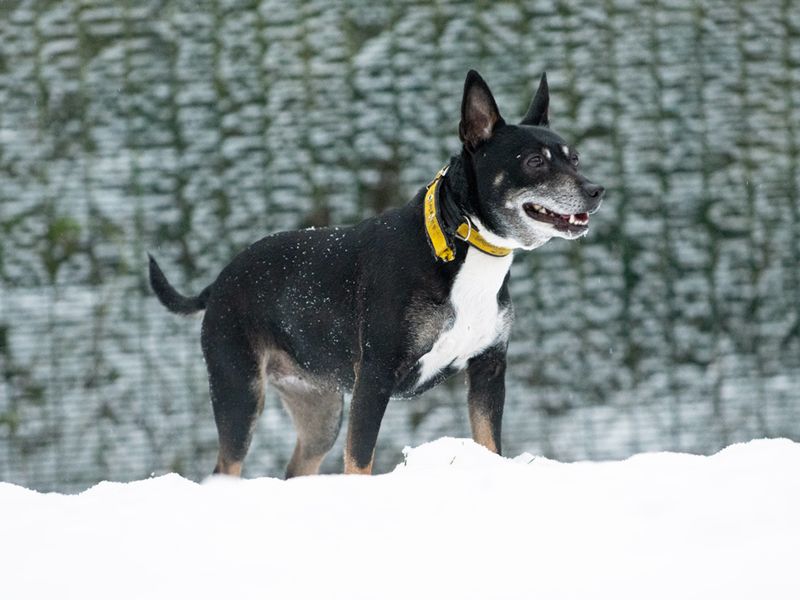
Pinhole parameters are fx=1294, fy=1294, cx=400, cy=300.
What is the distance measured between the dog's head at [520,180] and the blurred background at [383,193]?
1.50 metres

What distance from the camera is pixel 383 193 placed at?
4941mm

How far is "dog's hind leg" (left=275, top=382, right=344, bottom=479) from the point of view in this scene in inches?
162

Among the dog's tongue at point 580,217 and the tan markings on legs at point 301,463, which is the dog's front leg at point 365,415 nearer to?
the dog's tongue at point 580,217

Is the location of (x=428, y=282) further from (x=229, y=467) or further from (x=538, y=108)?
(x=229, y=467)

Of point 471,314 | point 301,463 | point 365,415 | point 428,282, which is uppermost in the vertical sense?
point 428,282

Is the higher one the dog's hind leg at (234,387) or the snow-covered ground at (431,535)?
the snow-covered ground at (431,535)

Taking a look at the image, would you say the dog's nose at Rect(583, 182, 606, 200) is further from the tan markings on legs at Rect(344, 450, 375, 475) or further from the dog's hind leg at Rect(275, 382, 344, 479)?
the dog's hind leg at Rect(275, 382, 344, 479)

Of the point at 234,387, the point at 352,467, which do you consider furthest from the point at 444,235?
the point at 234,387

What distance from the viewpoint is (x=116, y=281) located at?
16.0ft

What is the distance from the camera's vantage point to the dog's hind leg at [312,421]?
411 cm

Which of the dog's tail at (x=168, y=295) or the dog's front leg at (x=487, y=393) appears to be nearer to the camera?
the dog's front leg at (x=487, y=393)

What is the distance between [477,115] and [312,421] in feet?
4.01

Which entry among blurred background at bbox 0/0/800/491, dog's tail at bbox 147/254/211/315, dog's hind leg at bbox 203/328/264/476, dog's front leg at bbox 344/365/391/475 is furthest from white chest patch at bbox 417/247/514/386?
blurred background at bbox 0/0/800/491

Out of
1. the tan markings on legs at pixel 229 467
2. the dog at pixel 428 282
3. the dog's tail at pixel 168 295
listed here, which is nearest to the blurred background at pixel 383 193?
the dog's tail at pixel 168 295
